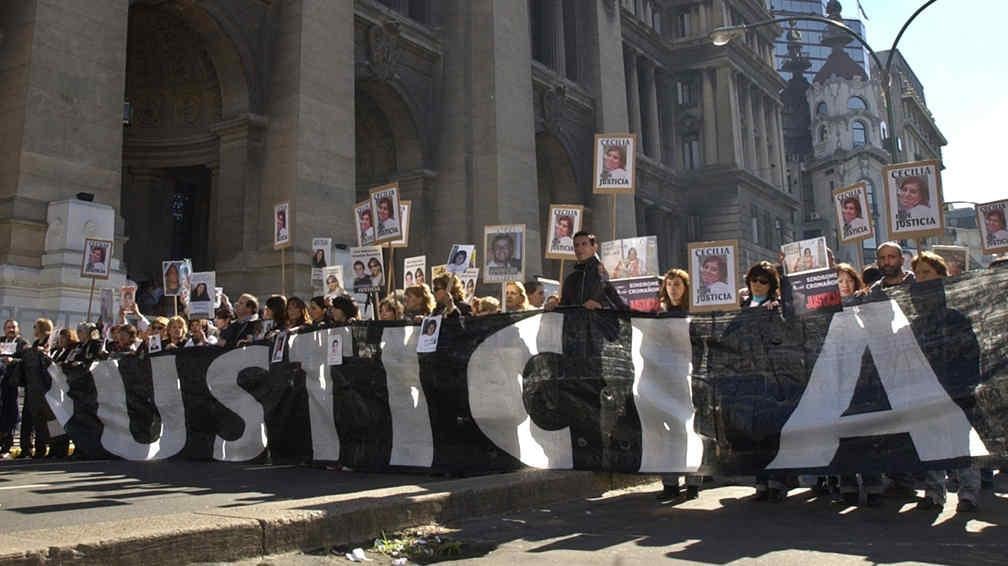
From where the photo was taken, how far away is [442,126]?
88.7 ft

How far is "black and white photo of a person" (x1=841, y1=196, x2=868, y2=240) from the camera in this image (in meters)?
11.3

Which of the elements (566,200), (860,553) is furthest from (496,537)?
(566,200)

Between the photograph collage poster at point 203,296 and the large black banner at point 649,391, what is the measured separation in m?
3.51

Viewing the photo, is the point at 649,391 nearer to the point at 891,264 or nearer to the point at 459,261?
the point at 891,264

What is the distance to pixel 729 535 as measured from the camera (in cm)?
580

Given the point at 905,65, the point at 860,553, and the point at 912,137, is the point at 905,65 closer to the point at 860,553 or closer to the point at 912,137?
the point at 912,137

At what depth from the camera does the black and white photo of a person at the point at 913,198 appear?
33.9 feet

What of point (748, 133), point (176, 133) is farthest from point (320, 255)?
point (748, 133)

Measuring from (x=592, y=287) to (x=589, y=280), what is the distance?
8 cm

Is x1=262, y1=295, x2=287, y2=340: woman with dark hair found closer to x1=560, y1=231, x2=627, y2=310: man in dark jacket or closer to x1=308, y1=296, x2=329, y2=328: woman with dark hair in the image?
x1=308, y1=296, x2=329, y2=328: woman with dark hair

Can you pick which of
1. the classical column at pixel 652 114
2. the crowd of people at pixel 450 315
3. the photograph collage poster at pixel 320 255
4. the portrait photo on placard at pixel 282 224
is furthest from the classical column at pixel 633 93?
the crowd of people at pixel 450 315

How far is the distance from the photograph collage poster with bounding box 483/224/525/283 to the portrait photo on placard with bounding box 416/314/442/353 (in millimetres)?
4919

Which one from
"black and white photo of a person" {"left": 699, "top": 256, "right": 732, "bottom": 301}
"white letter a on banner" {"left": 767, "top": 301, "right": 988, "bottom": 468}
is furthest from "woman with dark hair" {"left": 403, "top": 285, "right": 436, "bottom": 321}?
"white letter a on banner" {"left": 767, "top": 301, "right": 988, "bottom": 468}

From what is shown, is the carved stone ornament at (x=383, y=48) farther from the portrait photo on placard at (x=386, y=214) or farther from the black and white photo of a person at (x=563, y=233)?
the portrait photo on placard at (x=386, y=214)
